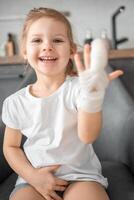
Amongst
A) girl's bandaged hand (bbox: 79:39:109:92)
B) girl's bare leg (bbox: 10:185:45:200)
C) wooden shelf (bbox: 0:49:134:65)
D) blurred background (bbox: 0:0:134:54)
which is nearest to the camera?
girl's bandaged hand (bbox: 79:39:109:92)

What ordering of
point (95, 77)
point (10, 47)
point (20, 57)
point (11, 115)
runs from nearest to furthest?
point (95, 77)
point (11, 115)
point (20, 57)
point (10, 47)

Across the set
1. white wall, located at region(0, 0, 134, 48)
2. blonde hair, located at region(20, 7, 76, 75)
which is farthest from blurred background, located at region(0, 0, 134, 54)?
blonde hair, located at region(20, 7, 76, 75)

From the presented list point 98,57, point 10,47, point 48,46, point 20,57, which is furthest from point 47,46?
point 10,47

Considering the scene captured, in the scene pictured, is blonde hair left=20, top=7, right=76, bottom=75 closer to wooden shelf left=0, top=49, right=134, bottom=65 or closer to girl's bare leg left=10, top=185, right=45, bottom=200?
girl's bare leg left=10, top=185, right=45, bottom=200

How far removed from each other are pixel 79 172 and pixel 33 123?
163 millimetres

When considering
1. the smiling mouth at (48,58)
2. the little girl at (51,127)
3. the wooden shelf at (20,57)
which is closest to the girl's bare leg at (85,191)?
the little girl at (51,127)

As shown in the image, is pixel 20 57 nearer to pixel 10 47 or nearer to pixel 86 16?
pixel 10 47

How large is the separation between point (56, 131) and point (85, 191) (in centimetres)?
16

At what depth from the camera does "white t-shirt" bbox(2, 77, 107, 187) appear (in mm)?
813

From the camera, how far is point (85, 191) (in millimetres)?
752

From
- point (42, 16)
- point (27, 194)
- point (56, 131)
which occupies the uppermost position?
point (42, 16)

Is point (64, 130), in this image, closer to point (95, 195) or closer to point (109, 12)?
point (95, 195)

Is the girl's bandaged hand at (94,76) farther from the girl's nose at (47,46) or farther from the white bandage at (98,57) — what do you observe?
the girl's nose at (47,46)

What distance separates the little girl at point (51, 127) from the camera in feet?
2.58
